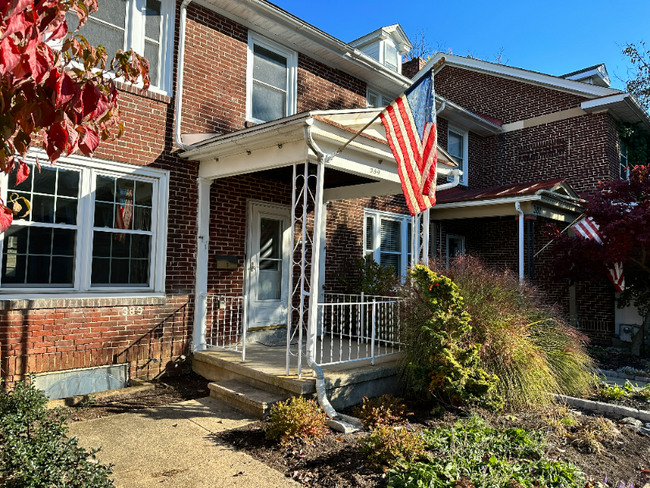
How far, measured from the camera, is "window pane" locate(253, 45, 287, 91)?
8.40 meters

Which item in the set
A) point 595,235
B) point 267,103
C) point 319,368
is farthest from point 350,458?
point 595,235

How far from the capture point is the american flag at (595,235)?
9.58 m

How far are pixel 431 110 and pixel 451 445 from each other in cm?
408

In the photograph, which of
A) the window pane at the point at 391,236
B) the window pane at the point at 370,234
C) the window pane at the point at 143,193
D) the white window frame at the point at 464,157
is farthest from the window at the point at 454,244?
the window pane at the point at 143,193

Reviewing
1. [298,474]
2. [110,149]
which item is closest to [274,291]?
[110,149]

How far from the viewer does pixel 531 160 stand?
1402cm

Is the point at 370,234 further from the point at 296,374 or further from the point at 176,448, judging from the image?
the point at 176,448

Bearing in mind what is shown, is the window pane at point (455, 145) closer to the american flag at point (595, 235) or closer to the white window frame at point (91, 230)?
the american flag at point (595, 235)

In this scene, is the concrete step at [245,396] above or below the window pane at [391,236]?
below

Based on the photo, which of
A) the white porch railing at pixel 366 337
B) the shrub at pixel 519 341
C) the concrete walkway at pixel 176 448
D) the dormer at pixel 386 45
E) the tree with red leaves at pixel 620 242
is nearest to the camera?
the concrete walkway at pixel 176 448

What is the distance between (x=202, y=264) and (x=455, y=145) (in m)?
9.32

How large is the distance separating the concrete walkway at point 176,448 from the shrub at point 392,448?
2.36 ft

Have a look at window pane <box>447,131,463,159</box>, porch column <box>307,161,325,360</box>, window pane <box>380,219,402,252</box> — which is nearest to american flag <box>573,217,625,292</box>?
window pane <box>380,219,402,252</box>

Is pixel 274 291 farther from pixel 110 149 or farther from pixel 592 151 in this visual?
pixel 592 151
